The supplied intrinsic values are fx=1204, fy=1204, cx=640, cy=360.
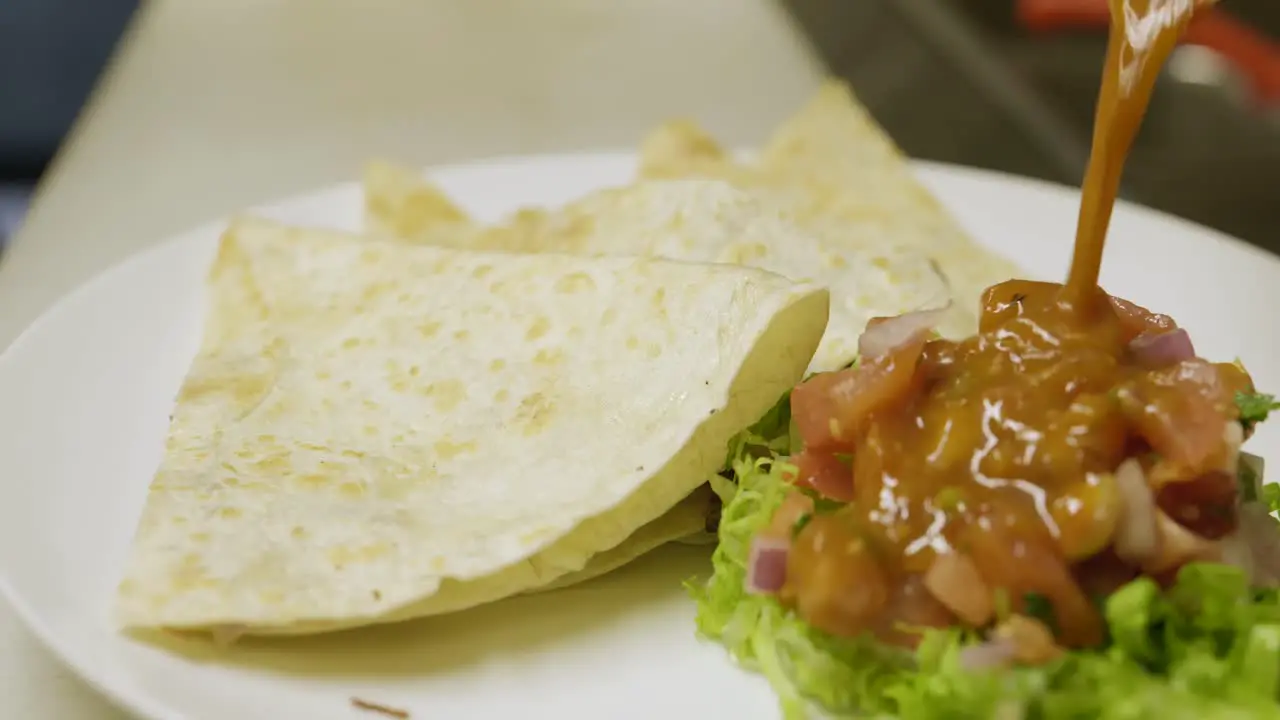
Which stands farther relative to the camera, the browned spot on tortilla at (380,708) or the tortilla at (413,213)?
the tortilla at (413,213)

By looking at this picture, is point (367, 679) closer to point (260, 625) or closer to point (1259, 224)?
point (260, 625)

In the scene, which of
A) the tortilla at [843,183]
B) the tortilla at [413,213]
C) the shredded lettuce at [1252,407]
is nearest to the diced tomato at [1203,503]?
the shredded lettuce at [1252,407]

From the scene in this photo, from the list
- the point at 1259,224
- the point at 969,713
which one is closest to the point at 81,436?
the point at 969,713

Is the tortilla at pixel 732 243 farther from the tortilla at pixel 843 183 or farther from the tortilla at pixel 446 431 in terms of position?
the tortilla at pixel 446 431

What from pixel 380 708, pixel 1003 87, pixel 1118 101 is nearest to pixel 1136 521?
pixel 1118 101

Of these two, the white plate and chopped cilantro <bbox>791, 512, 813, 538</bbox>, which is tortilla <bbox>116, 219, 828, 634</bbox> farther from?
chopped cilantro <bbox>791, 512, 813, 538</bbox>

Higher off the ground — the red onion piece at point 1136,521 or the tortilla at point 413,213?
the red onion piece at point 1136,521
